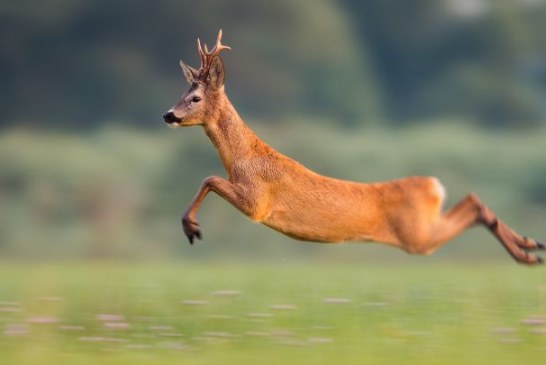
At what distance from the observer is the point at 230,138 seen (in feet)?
27.3

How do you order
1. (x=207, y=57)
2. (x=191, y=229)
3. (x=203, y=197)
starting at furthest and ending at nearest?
(x=207, y=57) < (x=203, y=197) < (x=191, y=229)

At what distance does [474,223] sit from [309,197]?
3.83 ft

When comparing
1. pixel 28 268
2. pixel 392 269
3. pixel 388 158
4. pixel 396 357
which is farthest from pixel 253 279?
pixel 388 158

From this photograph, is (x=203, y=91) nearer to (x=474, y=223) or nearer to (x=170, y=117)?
(x=170, y=117)

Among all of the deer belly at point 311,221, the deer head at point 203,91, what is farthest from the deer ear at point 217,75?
the deer belly at point 311,221

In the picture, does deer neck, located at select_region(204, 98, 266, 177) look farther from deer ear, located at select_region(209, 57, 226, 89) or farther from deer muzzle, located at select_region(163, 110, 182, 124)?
deer muzzle, located at select_region(163, 110, 182, 124)

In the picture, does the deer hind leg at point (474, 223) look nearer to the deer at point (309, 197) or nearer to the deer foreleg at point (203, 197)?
the deer at point (309, 197)

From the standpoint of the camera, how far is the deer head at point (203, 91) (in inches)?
324

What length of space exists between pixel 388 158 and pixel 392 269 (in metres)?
4.24

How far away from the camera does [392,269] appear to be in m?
13.0

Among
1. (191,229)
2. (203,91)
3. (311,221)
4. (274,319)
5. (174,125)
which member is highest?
(203,91)

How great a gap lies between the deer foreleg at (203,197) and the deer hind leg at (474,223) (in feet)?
4.48

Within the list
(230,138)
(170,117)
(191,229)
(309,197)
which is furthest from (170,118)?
(309,197)

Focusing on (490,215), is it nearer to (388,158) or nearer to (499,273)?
(499,273)
